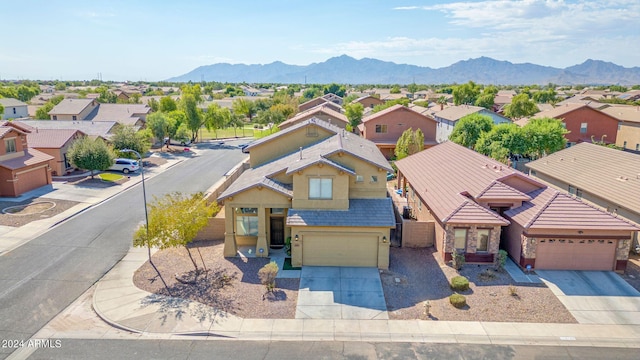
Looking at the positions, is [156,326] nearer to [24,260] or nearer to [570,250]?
[24,260]

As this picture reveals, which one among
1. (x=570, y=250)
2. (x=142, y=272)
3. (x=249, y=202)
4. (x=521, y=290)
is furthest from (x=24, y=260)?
(x=570, y=250)

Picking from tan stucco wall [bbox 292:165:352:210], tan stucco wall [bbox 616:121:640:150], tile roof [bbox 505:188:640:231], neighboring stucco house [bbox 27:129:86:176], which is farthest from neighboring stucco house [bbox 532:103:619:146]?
neighboring stucco house [bbox 27:129:86:176]

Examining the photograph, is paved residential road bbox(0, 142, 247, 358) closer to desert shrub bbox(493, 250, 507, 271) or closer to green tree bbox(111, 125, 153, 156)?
green tree bbox(111, 125, 153, 156)

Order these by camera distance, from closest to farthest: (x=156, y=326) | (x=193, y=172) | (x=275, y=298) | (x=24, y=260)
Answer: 1. (x=156, y=326)
2. (x=275, y=298)
3. (x=24, y=260)
4. (x=193, y=172)

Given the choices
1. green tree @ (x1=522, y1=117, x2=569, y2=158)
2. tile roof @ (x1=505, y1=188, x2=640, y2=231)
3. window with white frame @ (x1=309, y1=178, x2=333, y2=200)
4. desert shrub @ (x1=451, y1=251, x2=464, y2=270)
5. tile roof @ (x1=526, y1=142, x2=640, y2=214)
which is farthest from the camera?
green tree @ (x1=522, y1=117, x2=569, y2=158)

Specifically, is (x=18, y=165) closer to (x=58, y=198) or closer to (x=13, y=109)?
(x=58, y=198)

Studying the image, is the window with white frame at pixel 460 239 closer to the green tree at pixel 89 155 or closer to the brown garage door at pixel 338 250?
the brown garage door at pixel 338 250
